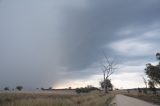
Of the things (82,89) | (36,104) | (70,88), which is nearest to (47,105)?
(36,104)

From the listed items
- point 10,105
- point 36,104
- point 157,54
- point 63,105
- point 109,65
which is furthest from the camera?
point 109,65

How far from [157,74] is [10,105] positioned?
62.9 metres

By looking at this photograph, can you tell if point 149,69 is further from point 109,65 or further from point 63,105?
point 63,105

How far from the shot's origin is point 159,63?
72938 millimetres

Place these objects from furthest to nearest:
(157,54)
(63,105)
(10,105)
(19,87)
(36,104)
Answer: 1. (19,87)
2. (157,54)
3. (63,105)
4. (36,104)
5. (10,105)

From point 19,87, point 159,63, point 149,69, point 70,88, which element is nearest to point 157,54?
point 159,63

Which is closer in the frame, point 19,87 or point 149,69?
point 149,69

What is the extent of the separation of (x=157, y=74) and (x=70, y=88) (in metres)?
106

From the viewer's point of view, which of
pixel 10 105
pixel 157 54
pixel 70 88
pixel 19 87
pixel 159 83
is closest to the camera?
pixel 10 105

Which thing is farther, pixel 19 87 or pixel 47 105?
pixel 19 87

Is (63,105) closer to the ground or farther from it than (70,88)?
closer to the ground

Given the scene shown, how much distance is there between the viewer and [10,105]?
18172 millimetres

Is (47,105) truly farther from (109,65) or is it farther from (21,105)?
(109,65)

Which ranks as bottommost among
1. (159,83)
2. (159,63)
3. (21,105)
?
(21,105)
